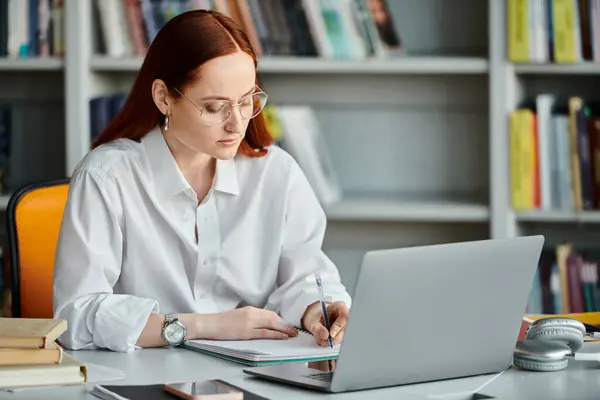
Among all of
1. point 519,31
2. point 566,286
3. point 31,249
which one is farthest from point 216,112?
point 566,286

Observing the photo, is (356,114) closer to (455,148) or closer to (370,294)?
(455,148)

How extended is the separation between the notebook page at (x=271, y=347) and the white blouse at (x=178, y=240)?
5.5 inches

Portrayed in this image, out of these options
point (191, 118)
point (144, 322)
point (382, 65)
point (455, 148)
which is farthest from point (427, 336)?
point (455, 148)

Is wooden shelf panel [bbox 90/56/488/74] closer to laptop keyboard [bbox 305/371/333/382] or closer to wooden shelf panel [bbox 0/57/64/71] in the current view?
wooden shelf panel [bbox 0/57/64/71]

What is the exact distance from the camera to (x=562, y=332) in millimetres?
1486

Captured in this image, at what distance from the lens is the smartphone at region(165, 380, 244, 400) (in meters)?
1.22

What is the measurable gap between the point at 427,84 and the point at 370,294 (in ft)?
6.93

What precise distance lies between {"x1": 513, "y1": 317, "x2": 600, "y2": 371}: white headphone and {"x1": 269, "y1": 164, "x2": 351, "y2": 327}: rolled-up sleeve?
1.32ft

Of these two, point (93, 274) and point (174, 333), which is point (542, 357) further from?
point (93, 274)

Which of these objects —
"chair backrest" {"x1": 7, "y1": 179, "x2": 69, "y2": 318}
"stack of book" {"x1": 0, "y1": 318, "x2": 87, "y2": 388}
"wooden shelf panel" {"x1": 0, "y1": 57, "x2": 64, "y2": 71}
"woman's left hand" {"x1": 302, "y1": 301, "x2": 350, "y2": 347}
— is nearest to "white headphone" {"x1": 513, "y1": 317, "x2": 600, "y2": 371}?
"woman's left hand" {"x1": 302, "y1": 301, "x2": 350, "y2": 347}

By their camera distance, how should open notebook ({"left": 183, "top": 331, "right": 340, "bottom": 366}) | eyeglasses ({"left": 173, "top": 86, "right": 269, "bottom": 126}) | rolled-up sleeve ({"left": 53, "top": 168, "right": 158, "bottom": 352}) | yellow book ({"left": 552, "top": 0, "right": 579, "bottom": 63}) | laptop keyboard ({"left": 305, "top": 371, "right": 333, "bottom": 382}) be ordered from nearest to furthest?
laptop keyboard ({"left": 305, "top": 371, "right": 333, "bottom": 382}), open notebook ({"left": 183, "top": 331, "right": 340, "bottom": 366}), rolled-up sleeve ({"left": 53, "top": 168, "right": 158, "bottom": 352}), eyeglasses ({"left": 173, "top": 86, "right": 269, "bottom": 126}), yellow book ({"left": 552, "top": 0, "right": 579, "bottom": 63})

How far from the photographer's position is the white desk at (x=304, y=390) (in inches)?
50.8

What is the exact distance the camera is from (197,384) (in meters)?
1.29

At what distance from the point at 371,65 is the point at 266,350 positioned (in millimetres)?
1578
